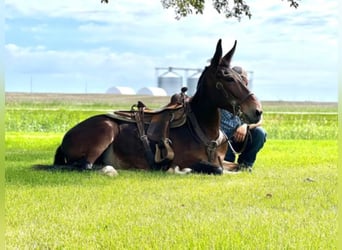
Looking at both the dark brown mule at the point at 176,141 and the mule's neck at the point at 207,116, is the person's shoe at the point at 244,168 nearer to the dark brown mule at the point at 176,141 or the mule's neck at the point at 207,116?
the dark brown mule at the point at 176,141

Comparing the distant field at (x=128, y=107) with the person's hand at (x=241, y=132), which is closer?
the person's hand at (x=241, y=132)

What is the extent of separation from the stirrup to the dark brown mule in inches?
1.8

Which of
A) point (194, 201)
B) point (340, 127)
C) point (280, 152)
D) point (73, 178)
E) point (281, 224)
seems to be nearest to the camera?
point (340, 127)

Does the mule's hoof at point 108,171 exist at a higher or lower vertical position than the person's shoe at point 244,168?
higher

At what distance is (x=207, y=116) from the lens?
184 inches

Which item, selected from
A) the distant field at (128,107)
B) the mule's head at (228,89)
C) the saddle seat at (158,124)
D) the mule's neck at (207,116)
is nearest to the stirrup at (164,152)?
the saddle seat at (158,124)

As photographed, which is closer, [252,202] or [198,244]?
[198,244]

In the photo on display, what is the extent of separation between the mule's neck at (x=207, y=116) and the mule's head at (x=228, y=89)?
96 millimetres

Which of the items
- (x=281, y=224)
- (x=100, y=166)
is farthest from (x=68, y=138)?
(x=281, y=224)

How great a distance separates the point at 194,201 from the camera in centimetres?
354

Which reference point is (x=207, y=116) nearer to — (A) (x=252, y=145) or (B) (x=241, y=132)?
(B) (x=241, y=132)

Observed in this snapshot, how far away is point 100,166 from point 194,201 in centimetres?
132

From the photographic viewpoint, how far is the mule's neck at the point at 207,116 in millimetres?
4652

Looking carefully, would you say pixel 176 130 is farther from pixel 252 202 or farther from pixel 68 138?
pixel 252 202
